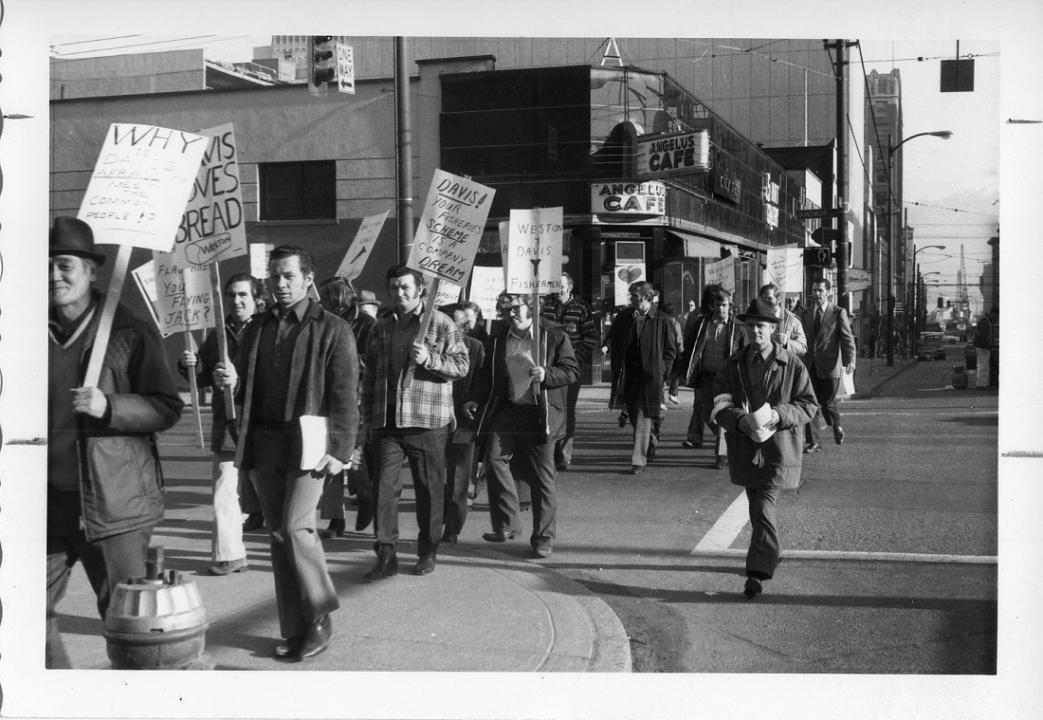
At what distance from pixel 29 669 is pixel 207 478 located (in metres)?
4.07

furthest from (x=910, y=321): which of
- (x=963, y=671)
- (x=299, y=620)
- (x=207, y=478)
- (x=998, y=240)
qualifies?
(x=299, y=620)

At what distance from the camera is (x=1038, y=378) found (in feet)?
19.9

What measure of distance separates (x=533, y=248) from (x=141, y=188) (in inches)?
104

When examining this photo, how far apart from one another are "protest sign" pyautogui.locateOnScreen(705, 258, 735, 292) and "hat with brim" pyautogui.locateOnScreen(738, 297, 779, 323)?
295 centimetres

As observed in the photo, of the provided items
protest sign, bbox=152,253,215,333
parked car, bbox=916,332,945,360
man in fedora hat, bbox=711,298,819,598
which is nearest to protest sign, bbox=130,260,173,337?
protest sign, bbox=152,253,215,333

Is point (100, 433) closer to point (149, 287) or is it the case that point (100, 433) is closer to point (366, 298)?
point (149, 287)

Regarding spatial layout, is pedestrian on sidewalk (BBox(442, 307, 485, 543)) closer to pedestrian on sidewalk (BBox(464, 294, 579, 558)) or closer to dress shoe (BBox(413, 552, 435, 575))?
pedestrian on sidewalk (BBox(464, 294, 579, 558))

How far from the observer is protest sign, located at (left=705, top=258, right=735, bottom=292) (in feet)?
31.5

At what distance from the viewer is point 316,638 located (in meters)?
5.47

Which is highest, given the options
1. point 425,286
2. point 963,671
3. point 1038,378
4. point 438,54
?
point 438,54

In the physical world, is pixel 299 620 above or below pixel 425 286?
below

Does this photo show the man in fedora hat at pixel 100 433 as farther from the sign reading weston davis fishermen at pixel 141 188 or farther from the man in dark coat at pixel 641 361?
the man in dark coat at pixel 641 361

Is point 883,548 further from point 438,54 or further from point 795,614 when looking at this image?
point 438,54

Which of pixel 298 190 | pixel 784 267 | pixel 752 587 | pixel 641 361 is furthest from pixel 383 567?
pixel 784 267
